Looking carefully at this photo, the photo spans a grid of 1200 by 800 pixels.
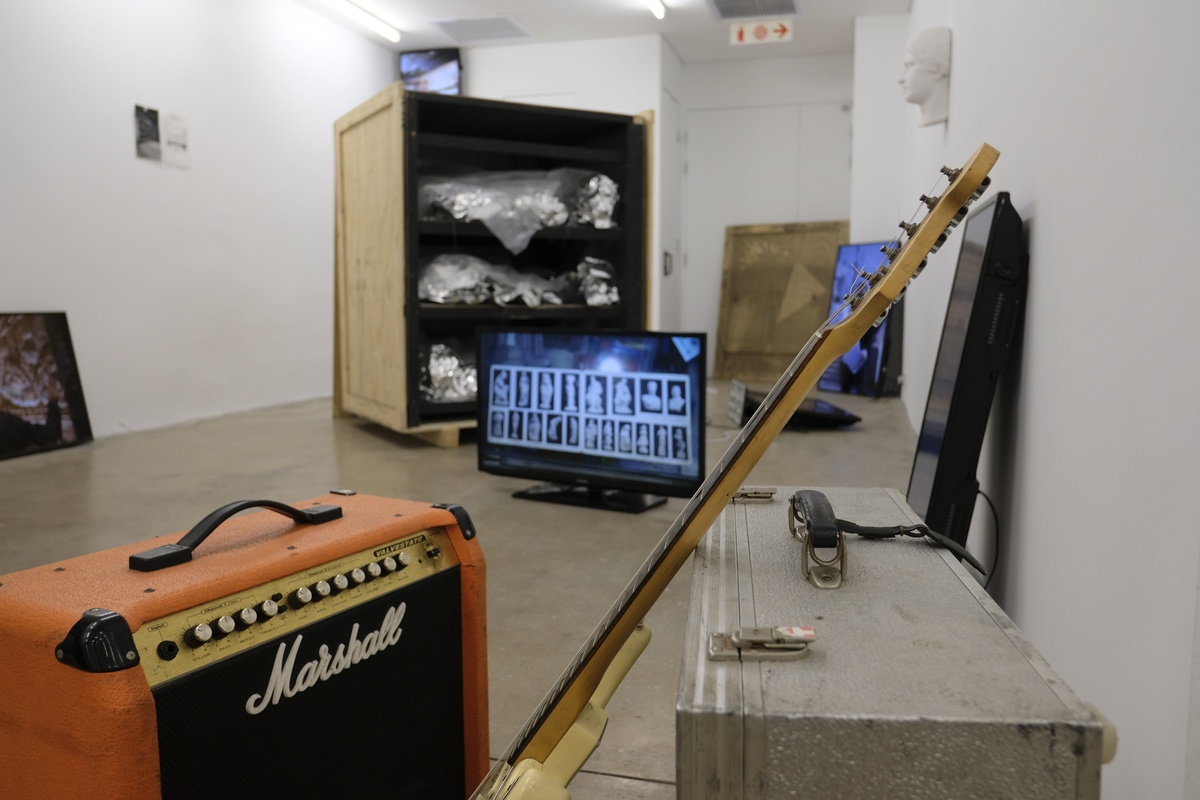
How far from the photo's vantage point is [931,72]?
11.0 ft

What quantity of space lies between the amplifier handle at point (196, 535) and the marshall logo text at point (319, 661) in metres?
0.16

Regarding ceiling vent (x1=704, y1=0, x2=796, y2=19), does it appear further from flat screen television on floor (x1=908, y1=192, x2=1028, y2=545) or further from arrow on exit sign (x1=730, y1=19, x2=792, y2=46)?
flat screen television on floor (x1=908, y1=192, x2=1028, y2=545)

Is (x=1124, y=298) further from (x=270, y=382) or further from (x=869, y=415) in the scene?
(x=270, y=382)

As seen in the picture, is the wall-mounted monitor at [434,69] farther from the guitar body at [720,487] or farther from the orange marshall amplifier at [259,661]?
the guitar body at [720,487]

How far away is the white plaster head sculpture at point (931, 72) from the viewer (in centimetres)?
330

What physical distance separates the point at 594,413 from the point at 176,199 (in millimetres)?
3440

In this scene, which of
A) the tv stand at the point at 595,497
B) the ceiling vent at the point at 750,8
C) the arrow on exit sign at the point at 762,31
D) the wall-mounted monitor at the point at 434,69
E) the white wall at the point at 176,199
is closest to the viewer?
the tv stand at the point at 595,497

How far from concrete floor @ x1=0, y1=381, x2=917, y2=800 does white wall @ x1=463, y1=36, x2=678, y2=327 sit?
132 inches

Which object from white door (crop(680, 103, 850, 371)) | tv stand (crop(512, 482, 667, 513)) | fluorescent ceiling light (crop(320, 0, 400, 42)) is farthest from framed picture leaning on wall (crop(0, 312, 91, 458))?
white door (crop(680, 103, 850, 371))

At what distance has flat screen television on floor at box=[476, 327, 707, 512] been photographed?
2.83 m

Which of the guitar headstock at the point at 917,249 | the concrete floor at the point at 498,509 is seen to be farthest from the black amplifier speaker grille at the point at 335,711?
the guitar headstock at the point at 917,249

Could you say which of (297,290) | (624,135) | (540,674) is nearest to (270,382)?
(297,290)

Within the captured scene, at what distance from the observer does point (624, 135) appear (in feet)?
14.7

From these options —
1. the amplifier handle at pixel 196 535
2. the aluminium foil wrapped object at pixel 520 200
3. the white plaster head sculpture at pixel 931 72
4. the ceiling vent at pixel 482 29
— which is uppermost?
the ceiling vent at pixel 482 29
